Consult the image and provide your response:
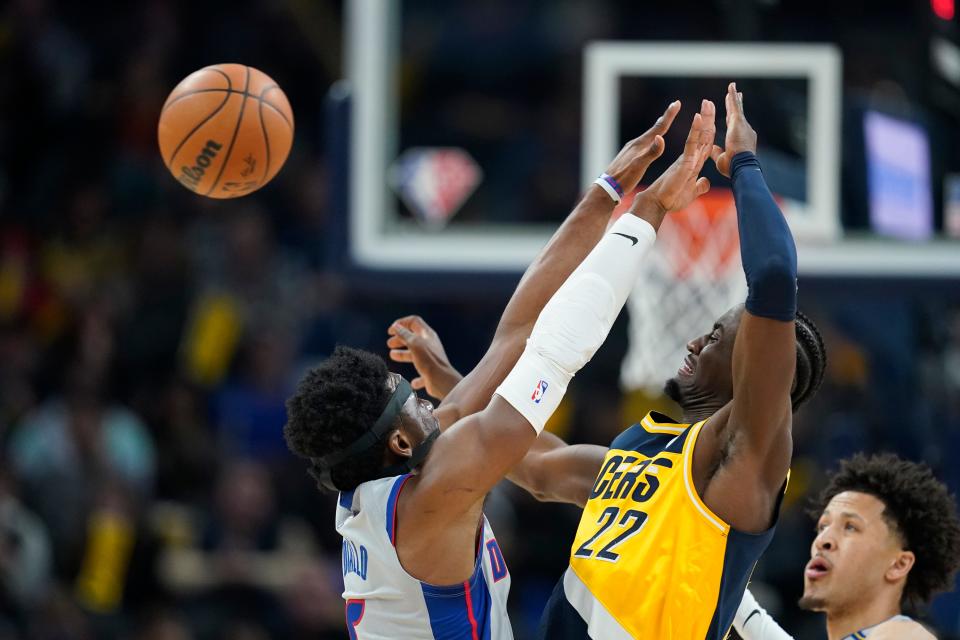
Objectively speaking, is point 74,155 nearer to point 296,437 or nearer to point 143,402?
point 143,402

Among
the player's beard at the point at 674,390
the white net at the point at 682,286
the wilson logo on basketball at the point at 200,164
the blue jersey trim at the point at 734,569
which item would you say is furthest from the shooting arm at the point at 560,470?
the white net at the point at 682,286

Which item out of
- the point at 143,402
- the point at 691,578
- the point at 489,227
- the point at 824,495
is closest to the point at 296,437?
the point at 691,578

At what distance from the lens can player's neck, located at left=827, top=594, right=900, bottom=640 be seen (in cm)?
406

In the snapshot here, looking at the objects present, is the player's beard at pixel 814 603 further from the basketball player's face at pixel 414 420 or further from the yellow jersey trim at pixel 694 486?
the basketball player's face at pixel 414 420

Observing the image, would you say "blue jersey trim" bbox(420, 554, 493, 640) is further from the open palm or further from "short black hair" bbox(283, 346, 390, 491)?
the open palm

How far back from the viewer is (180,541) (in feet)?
29.7

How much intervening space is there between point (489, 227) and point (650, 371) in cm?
158

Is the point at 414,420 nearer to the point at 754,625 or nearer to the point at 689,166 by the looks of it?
the point at 689,166

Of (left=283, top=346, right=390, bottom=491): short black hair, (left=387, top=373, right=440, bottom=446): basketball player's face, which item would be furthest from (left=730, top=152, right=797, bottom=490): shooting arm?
(left=283, top=346, right=390, bottom=491): short black hair

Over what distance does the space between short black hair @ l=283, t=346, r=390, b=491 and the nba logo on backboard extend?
1.30ft

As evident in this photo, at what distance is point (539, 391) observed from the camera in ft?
11.9

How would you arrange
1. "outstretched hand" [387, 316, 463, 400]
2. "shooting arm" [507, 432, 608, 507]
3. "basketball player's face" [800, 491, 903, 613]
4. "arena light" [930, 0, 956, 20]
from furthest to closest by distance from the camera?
"arena light" [930, 0, 956, 20] → "outstretched hand" [387, 316, 463, 400] → "shooting arm" [507, 432, 608, 507] → "basketball player's face" [800, 491, 903, 613]

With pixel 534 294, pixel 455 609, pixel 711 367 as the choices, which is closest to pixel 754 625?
pixel 711 367

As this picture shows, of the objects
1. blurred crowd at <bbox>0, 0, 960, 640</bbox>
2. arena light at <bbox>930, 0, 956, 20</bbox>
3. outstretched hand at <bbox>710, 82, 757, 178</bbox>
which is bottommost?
blurred crowd at <bbox>0, 0, 960, 640</bbox>
